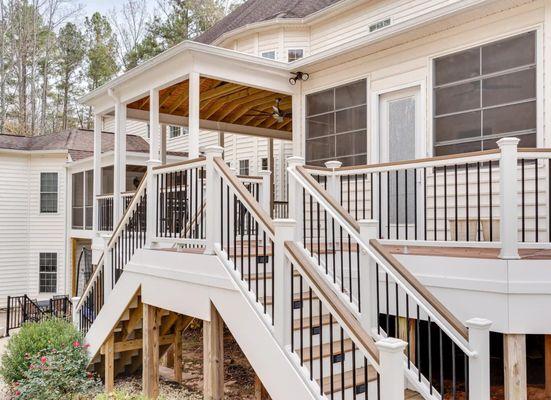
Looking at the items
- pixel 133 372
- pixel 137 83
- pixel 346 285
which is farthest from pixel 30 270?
pixel 346 285

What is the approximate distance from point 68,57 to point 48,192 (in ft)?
48.3

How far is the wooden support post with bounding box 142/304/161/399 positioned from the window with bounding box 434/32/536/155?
14.0 feet

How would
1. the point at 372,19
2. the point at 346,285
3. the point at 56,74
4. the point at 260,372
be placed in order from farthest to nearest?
the point at 56,74 < the point at 372,19 < the point at 346,285 < the point at 260,372

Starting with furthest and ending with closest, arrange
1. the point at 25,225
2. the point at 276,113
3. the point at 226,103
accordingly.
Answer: the point at 25,225, the point at 226,103, the point at 276,113

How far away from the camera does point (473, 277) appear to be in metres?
4.13

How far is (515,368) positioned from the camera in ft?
12.8

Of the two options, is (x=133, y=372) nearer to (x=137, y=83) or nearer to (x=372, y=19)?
(x=137, y=83)

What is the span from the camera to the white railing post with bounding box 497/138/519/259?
3.90 m

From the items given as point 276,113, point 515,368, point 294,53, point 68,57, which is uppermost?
point 68,57

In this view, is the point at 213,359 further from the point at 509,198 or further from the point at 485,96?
the point at 485,96

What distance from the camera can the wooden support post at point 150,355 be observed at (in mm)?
5867

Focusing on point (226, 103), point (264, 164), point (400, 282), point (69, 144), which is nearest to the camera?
point (400, 282)

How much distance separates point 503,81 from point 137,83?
573 cm

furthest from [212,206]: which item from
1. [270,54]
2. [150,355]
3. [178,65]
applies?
[270,54]
